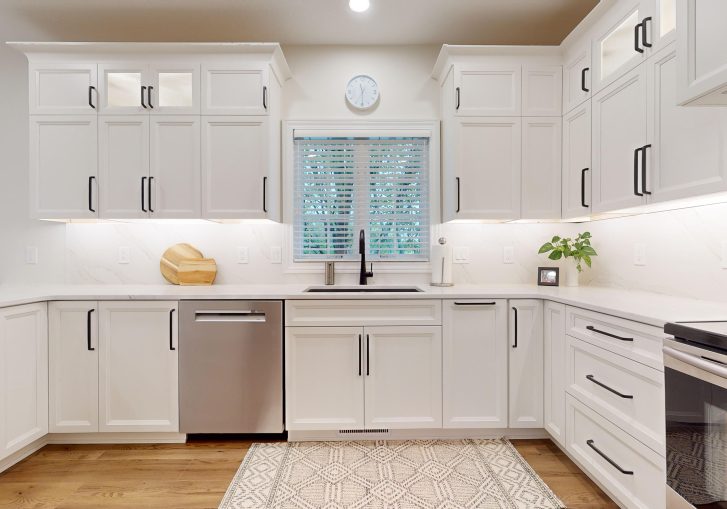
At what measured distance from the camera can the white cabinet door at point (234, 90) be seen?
263cm

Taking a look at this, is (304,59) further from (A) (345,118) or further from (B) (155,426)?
(B) (155,426)

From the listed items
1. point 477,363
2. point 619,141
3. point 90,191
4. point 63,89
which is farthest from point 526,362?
point 63,89

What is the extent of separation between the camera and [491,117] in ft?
8.86

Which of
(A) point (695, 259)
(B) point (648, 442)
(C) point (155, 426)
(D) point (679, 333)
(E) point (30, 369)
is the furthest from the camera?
(C) point (155, 426)

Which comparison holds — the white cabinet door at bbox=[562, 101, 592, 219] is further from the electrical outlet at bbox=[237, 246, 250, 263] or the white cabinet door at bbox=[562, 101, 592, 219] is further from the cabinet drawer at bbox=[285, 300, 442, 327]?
the electrical outlet at bbox=[237, 246, 250, 263]

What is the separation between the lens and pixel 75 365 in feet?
7.85

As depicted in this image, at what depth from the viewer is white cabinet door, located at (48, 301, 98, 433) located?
2.39 metres

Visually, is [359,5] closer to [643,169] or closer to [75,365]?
[643,169]

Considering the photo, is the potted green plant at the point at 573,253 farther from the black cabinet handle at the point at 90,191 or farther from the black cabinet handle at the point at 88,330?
the black cabinet handle at the point at 90,191

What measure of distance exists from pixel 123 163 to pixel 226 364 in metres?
1.50

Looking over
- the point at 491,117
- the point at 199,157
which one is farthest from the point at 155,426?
the point at 491,117

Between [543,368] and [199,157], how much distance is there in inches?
102

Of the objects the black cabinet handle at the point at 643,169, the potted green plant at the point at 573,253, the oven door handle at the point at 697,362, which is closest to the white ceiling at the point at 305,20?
the black cabinet handle at the point at 643,169

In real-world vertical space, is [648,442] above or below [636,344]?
below
